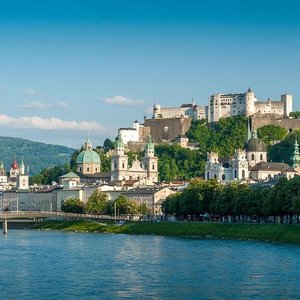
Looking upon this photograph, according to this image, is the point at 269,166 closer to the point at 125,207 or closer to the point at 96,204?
the point at 96,204

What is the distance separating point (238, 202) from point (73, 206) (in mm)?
47216

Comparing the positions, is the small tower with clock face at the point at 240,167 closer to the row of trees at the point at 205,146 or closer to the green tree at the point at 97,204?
the green tree at the point at 97,204

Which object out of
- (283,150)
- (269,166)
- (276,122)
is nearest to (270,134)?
(276,122)

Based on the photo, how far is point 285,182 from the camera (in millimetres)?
76125

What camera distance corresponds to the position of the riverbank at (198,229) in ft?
225

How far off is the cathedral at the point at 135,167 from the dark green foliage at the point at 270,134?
15302 millimetres

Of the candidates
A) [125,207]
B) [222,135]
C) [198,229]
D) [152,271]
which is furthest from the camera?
[222,135]

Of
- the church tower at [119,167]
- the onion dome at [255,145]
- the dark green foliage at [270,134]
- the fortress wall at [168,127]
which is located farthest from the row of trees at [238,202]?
the fortress wall at [168,127]

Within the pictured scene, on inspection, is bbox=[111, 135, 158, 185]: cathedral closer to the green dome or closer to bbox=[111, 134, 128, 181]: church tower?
bbox=[111, 134, 128, 181]: church tower

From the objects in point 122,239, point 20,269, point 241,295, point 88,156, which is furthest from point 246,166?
point 241,295

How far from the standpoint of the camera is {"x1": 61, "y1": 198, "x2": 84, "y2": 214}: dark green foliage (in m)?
125

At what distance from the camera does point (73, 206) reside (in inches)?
4963

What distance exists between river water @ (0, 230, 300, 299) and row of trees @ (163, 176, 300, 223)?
6.49 meters

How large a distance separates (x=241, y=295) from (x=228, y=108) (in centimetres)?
11966
